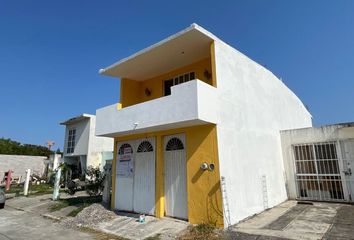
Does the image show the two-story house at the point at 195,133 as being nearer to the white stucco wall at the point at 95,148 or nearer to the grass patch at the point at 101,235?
the grass patch at the point at 101,235

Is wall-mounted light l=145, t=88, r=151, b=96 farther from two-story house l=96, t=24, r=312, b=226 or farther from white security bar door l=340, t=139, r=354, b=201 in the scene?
white security bar door l=340, t=139, r=354, b=201

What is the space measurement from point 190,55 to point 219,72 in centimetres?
192

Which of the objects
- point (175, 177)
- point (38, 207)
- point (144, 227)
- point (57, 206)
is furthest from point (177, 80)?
point (38, 207)

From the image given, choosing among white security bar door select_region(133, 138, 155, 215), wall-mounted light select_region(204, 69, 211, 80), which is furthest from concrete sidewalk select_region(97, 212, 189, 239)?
wall-mounted light select_region(204, 69, 211, 80)

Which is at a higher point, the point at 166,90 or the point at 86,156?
the point at 166,90

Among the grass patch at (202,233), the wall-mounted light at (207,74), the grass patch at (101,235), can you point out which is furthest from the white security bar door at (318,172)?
the grass patch at (101,235)

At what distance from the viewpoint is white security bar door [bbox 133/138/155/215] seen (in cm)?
973

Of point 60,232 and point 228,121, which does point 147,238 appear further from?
point 228,121

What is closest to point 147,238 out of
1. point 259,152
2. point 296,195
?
point 259,152

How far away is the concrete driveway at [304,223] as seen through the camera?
641 centimetres

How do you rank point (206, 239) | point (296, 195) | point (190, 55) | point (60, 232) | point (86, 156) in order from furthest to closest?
point (86, 156) → point (296, 195) → point (190, 55) → point (60, 232) → point (206, 239)

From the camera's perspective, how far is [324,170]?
1102 centimetres

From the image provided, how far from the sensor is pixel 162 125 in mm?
8578

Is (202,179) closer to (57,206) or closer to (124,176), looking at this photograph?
(124,176)
